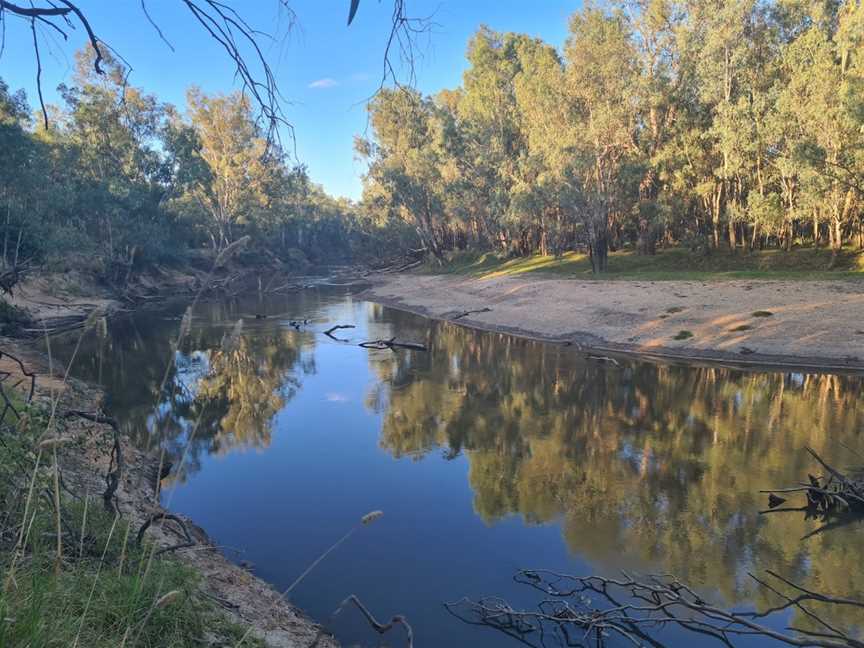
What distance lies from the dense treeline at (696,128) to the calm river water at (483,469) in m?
16.9

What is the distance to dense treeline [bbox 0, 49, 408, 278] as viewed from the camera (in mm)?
35312

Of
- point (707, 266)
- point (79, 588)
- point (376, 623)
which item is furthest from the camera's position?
point (707, 266)

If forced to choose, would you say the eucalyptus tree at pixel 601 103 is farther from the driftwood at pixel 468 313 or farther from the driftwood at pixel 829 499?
the driftwood at pixel 829 499

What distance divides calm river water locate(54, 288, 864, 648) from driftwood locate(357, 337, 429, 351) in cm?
226

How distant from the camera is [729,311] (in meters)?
24.1

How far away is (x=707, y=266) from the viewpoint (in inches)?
1341

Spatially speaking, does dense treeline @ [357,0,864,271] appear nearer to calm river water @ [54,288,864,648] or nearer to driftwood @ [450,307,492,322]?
driftwood @ [450,307,492,322]

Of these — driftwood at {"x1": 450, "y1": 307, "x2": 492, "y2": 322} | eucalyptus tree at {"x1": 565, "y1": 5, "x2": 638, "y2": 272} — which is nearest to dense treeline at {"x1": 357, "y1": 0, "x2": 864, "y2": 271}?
eucalyptus tree at {"x1": 565, "y1": 5, "x2": 638, "y2": 272}

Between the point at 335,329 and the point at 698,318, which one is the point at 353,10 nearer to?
the point at 698,318

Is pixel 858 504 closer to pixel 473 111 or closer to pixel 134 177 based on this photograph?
pixel 473 111

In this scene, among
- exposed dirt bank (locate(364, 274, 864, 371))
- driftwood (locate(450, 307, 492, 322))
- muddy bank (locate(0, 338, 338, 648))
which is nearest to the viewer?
muddy bank (locate(0, 338, 338, 648))

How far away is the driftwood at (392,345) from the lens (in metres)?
25.0

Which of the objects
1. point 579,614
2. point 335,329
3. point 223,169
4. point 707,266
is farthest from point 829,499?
point 223,169

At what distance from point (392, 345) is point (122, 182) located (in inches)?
1450
